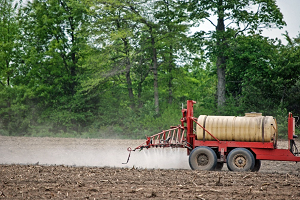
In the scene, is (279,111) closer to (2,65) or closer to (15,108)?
(15,108)

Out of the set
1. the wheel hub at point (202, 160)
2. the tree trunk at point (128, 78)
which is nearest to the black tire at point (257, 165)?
the wheel hub at point (202, 160)

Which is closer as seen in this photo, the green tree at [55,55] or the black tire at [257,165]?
the black tire at [257,165]

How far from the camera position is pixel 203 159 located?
1423 centimetres

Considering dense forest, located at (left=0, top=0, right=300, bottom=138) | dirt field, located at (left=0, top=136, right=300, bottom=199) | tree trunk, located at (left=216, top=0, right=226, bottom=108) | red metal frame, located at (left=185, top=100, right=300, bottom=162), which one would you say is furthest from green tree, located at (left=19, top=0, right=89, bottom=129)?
red metal frame, located at (left=185, top=100, right=300, bottom=162)

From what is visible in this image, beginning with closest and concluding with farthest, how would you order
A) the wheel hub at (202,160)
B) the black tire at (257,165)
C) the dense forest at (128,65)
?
the wheel hub at (202,160) < the black tire at (257,165) < the dense forest at (128,65)

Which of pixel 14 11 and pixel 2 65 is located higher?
pixel 14 11

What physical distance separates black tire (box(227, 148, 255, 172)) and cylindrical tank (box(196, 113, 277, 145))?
1.42 feet

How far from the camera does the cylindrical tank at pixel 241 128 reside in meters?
13.7

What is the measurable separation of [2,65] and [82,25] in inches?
304

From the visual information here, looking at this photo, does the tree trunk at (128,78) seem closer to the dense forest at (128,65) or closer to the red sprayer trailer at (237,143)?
the dense forest at (128,65)

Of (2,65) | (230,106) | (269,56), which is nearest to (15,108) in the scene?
(2,65)

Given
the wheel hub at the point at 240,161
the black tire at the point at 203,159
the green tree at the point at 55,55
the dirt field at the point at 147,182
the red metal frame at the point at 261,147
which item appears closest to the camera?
the dirt field at the point at 147,182

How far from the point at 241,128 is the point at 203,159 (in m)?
1.71

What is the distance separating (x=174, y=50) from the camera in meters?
32.1
